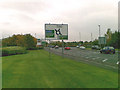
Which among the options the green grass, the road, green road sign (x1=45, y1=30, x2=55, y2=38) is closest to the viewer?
the green grass

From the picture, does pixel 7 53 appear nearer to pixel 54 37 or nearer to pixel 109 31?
pixel 54 37

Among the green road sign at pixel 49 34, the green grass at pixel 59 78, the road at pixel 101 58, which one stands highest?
the green road sign at pixel 49 34

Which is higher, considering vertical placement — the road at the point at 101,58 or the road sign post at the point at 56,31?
the road sign post at the point at 56,31

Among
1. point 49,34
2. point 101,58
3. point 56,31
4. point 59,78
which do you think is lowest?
point 101,58

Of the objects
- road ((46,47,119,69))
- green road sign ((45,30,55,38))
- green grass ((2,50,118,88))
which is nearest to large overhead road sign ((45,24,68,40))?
green road sign ((45,30,55,38))

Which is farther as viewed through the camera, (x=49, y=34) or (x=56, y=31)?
(x=56, y=31)

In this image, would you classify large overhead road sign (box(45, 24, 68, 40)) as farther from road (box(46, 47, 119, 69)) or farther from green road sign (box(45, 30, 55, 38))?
road (box(46, 47, 119, 69))

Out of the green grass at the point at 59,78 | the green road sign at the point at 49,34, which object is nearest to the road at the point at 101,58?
the green grass at the point at 59,78

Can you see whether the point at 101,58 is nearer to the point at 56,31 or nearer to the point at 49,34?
the point at 56,31

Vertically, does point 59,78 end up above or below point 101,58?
above

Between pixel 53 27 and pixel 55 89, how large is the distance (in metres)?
16.2

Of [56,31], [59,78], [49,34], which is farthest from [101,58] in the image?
[59,78]

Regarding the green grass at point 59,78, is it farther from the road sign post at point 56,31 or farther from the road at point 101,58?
the road sign post at point 56,31

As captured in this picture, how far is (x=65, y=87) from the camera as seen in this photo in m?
5.61
